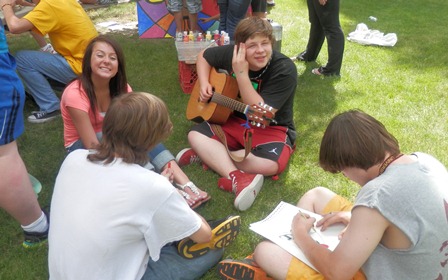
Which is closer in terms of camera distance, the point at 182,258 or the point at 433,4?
the point at 182,258

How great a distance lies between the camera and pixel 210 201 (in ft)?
8.91

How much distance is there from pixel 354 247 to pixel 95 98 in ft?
6.02

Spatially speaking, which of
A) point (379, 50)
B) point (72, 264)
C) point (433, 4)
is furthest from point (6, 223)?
A: point (433, 4)

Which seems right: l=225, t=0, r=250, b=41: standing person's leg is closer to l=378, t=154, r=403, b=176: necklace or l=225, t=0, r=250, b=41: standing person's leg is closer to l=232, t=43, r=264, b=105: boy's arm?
l=232, t=43, r=264, b=105: boy's arm

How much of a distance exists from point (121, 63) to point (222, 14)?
237cm

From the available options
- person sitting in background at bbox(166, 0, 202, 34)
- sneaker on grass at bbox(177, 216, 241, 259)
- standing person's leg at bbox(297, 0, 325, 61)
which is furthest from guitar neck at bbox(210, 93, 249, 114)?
person sitting in background at bbox(166, 0, 202, 34)

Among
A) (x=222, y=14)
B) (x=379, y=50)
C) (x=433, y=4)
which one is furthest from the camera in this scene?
(x=433, y=4)

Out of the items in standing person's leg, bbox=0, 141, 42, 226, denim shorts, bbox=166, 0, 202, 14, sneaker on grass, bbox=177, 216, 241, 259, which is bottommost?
sneaker on grass, bbox=177, 216, 241, 259

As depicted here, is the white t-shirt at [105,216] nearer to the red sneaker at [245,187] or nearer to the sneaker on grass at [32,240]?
the sneaker on grass at [32,240]

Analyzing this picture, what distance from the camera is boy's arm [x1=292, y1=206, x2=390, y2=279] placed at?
147cm

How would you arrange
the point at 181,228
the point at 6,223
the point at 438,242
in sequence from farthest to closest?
the point at 6,223 < the point at 181,228 < the point at 438,242

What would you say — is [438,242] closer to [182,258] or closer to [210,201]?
[182,258]

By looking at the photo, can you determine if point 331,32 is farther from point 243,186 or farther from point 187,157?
point 243,186

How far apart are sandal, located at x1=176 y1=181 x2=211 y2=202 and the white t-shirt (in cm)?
95
